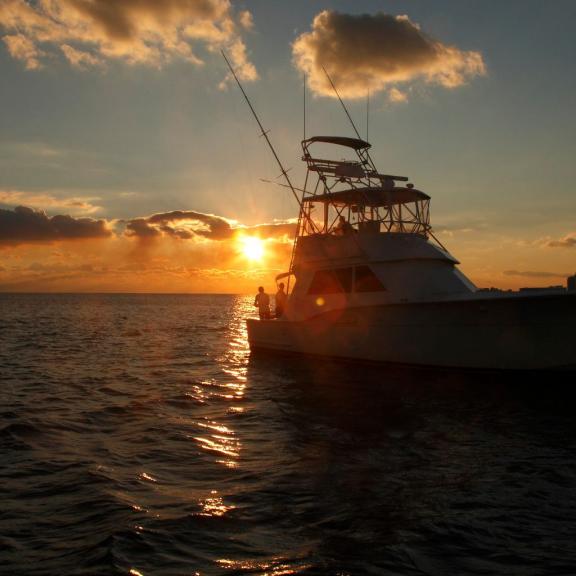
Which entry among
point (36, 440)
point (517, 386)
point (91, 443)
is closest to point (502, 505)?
point (91, 443)

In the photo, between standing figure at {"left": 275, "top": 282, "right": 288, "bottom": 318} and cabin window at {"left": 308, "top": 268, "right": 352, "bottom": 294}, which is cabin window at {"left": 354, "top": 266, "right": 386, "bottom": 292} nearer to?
cabin window at {"left": 308, "top": 268, "right": 352, "bottom": 294}

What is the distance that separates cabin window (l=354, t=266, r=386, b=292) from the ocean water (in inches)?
112

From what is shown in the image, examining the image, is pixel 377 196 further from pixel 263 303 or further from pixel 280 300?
pixel 263 303

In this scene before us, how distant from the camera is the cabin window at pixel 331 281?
16.3 metres

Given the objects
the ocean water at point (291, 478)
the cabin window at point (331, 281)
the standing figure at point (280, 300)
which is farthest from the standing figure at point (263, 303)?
the ocean water at point (291, 478)

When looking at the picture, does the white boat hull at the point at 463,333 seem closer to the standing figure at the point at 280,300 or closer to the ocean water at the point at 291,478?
the ocean water at the point at 291,478

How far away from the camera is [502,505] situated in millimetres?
6070

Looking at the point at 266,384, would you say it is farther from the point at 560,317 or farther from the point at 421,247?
the point at 560,317

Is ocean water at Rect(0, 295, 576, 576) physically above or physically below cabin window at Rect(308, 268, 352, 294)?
below

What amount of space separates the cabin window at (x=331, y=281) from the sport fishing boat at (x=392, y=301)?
3 cm

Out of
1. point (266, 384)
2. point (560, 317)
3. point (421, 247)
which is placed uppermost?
point (421, 247)

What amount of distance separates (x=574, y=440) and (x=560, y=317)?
4663 mm

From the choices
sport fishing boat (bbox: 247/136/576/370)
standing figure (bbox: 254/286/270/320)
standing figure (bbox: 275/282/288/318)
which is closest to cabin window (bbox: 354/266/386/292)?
sport fishing boat (bbox: 247/136/576/370)

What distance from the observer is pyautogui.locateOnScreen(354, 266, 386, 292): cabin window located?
50.7 ft
